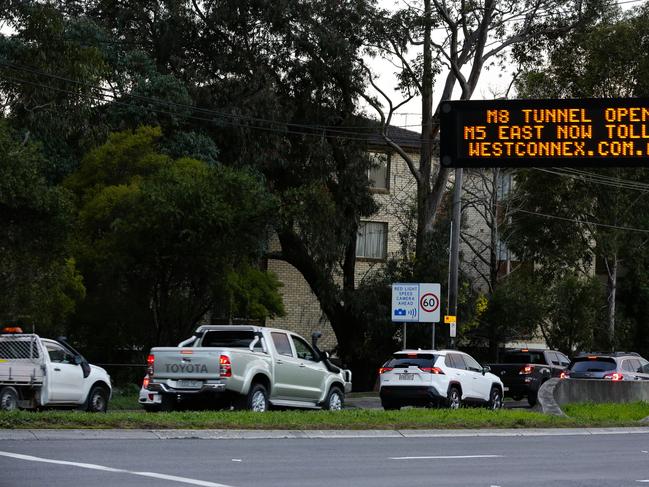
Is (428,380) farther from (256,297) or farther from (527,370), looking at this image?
(256,297)

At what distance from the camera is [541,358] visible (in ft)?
120

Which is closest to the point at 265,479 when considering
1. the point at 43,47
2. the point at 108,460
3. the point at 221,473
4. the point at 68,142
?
the point at 221,473

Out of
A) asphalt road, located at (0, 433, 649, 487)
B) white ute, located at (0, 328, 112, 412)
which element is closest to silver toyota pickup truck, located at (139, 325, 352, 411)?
white ute, located at (0, 328, 112, 412)

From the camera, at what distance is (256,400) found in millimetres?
22125

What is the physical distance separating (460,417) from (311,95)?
20110mm

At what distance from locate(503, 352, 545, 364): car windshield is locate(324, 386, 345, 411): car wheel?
42.2ft

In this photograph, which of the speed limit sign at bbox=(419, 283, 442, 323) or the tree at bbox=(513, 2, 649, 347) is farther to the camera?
the tree at bbox=(513, 2, 649, 347)

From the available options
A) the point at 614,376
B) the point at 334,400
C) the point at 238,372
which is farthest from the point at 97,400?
the point at 614,376

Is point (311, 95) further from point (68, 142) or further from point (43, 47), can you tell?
point (43, 47)

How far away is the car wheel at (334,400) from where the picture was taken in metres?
24.3

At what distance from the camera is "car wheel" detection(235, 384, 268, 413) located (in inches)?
855

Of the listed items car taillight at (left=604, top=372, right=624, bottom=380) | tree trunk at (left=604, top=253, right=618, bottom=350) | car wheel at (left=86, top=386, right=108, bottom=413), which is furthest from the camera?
tree trunk at (left=604, top=253, right=618, bottom=350)

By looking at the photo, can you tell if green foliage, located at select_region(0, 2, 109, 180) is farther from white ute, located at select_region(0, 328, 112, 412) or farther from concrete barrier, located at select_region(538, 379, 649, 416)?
concrete barrier, located at select_region(538, 379, 649, 416)

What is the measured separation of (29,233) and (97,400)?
5946 millimetres
